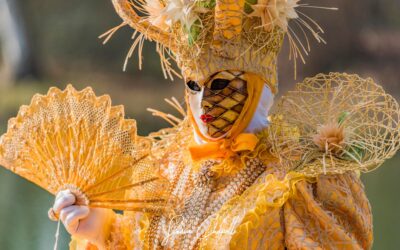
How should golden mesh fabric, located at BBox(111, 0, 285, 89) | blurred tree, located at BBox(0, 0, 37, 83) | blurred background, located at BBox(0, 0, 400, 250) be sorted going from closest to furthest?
golden mesh fabric, located at BBox(111, 0, 285, 89), blurred background, located at BBox(0, 0, 400, 250), blurred tree, located at BBox(0, 0, 37, 83)

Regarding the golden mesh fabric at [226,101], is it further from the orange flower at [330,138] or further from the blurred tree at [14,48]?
the blurred tree at [14,48]

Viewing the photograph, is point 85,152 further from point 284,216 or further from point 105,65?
point 105,65

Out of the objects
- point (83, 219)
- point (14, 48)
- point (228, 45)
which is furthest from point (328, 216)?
point (14, 48)

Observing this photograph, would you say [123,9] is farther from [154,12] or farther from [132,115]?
[132,115]

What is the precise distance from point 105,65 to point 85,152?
3.80m

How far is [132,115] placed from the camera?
16.3 ft

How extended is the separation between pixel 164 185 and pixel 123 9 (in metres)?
0.38

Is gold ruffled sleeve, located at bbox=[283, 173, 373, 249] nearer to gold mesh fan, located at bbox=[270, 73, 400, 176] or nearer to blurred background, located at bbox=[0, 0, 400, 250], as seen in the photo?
gold mesh fan, located at bbox=[270, 73, 400, 176]

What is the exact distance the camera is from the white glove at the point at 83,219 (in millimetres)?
1577

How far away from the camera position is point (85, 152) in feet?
5.41

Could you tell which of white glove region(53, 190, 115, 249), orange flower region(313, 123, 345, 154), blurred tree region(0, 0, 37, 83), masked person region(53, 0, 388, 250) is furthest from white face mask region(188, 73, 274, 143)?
blurred tree region(0, 0, 37, 83)

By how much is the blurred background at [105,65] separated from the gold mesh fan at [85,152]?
2.08 metres

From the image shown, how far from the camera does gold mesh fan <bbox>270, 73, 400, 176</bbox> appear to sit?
1.45 m

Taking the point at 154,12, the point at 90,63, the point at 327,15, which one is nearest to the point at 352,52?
the point at 327,15
